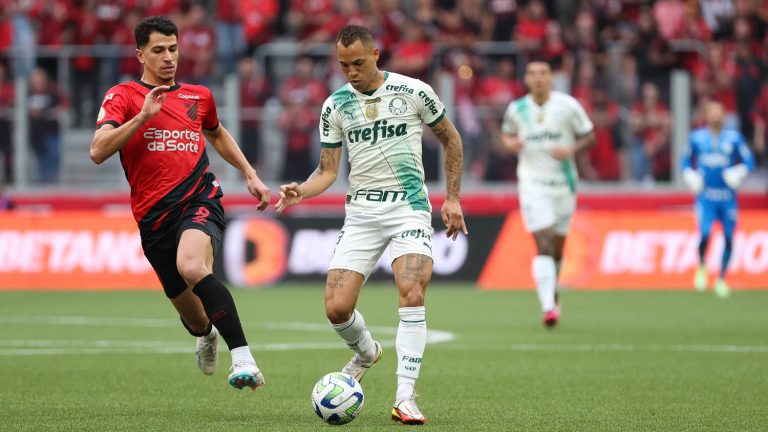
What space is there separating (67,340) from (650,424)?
7.37 meters

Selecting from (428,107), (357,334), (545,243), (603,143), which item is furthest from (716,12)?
(357,334)

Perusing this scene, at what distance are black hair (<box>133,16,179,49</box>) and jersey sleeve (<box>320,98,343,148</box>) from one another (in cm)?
114

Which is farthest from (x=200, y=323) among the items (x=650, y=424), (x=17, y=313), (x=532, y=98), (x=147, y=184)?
(x=17, y=313)

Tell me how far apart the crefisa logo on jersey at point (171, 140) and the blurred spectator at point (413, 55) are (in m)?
13.9

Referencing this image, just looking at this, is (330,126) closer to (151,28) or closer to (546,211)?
(151,28)

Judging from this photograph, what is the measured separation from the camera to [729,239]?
64.3ft

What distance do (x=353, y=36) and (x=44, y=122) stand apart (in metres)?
16.0

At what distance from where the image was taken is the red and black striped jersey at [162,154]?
28.5ft

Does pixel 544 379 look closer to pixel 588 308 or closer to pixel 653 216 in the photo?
pixel 588 308

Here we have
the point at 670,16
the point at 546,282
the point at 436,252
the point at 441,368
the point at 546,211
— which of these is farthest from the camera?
the point at 670,16

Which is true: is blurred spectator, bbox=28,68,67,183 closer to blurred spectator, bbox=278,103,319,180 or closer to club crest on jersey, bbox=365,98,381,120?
blurred spectator, bbox=278,103,319,180

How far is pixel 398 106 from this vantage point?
830cm

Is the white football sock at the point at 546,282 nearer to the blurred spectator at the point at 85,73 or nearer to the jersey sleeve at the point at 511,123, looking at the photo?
the jersey sleeve at the point at 511,123

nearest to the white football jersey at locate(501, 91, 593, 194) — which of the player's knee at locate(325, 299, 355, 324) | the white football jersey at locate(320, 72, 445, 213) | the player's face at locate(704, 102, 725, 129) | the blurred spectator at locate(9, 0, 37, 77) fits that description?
the player's face at locate(704, 102, 725, 129)
